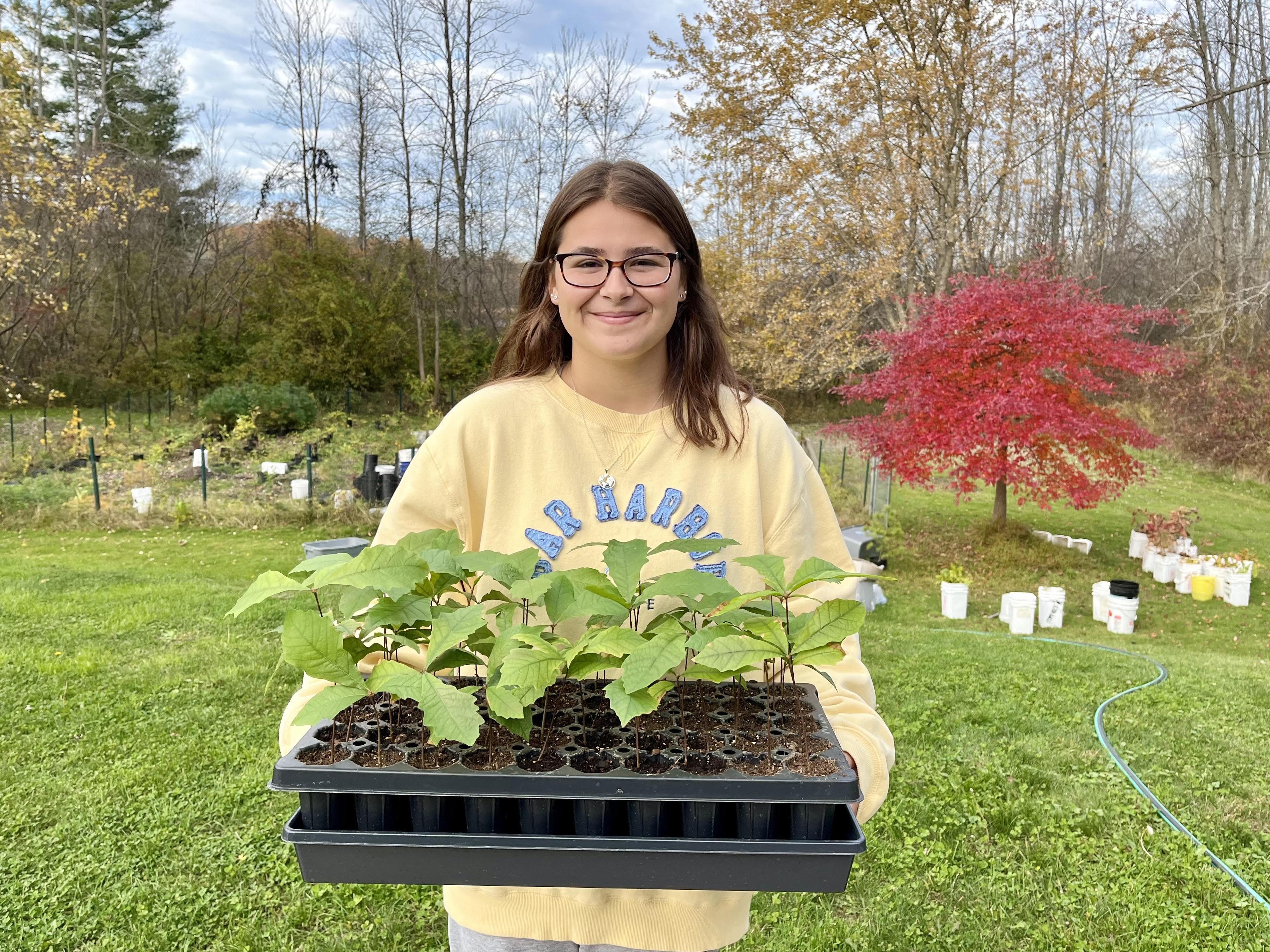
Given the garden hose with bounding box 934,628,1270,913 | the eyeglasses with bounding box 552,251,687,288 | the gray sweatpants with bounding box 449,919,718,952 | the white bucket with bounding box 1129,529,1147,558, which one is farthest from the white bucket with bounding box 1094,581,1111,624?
the eyeglasses with bounding box 552,251,687,288

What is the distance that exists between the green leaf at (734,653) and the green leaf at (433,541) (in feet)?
1.18

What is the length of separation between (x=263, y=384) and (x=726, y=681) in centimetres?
1360

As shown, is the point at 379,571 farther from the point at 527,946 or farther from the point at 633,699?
Answer: the point at 527,946

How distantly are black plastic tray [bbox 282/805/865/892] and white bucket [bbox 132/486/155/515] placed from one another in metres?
8.26

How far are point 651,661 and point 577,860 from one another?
0.23m

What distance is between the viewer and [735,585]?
1248 mm

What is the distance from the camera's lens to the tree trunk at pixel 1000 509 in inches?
322

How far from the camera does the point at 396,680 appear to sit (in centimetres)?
88

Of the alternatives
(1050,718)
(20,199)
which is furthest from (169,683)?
(20,199)

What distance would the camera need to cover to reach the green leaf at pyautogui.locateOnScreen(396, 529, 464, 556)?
107cm

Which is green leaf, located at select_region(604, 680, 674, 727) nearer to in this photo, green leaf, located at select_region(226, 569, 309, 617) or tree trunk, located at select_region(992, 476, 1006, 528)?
green leaf, located at select_region(226, 569, 309, 617)

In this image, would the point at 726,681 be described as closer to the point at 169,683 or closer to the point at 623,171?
the point at 623,171

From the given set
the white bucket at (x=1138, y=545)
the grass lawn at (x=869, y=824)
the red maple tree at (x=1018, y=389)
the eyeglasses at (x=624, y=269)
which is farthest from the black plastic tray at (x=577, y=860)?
the white bucket at (x=1138, y=545)

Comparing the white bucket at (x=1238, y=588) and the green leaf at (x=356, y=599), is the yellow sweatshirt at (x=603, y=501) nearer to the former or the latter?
the green leaf at (x=356, y=599)
